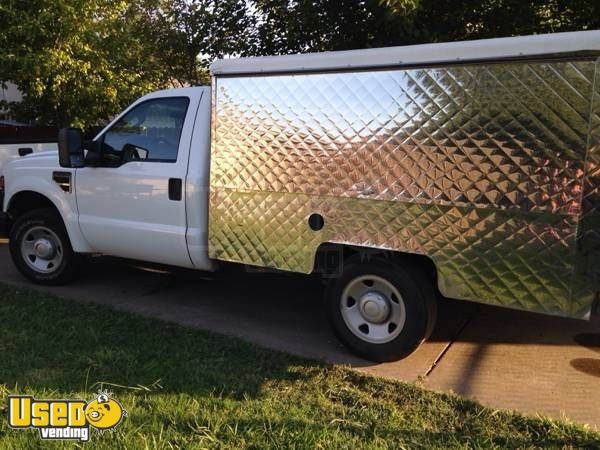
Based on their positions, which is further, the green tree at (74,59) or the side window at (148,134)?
the green tree at (74,59)

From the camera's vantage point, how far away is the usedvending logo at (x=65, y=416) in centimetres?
332

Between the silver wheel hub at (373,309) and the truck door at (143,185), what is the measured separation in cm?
155

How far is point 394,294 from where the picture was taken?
A: 4.30 meters

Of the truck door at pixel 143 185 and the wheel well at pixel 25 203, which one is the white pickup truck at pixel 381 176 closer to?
the truck door at pixel 143 185

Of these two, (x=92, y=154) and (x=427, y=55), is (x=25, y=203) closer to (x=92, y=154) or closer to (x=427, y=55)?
(x=92, y=154)

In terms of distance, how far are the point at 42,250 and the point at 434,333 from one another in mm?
4063

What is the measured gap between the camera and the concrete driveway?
13.3ft

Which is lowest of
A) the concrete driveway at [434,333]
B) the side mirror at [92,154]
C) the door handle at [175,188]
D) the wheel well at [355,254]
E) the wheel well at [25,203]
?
the concrete driveway at [434,333]

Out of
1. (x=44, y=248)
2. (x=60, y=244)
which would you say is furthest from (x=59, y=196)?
(x=44, y=248)

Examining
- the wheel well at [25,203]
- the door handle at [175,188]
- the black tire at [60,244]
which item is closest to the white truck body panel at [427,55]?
the door handle at [175,188]

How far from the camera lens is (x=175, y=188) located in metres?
5.03

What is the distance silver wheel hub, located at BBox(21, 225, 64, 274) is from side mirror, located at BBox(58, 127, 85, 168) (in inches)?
40.4

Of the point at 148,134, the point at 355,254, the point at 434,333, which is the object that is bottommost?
the point at 434,333

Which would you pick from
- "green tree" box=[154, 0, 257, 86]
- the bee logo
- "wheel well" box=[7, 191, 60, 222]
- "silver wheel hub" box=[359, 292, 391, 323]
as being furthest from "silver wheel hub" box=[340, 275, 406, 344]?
"green tree" box=[154, 0, 257, 86]
